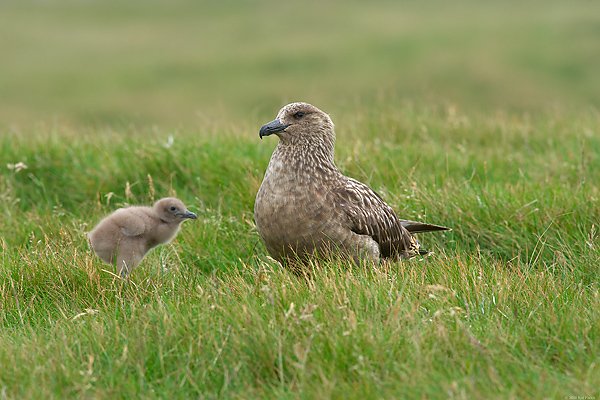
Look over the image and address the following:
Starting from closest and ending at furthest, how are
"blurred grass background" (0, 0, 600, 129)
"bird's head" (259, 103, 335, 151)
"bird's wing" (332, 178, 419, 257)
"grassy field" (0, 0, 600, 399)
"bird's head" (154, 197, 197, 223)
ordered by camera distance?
"grassy field" (0, 0, 600, 399)
"bird's wing" (332, 178, 419, 257)
"bird's head" (259, 103, 335, 151)
"bird's head" (154, 197, 197, 223)
"blurred grass background" (0, 0, 600, 129)

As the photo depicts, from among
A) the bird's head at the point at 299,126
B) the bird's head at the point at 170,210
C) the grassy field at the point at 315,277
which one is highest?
the bird's head at the point at 299,126

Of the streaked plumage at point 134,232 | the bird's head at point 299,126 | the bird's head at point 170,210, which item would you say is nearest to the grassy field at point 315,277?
the streaked plumage at point 134,232

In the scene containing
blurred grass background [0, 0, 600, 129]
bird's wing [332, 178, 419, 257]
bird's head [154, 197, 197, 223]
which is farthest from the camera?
blurred grass background [0, 0, 600, 129]

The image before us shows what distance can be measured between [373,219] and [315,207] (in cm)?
46

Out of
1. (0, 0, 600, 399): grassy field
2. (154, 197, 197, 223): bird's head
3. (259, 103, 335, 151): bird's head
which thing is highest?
(259, 103, 335, 151): bird's head

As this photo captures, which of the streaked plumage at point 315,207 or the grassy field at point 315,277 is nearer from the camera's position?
the grassy field at point 315,277

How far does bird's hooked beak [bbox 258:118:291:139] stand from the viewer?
4.59 meters

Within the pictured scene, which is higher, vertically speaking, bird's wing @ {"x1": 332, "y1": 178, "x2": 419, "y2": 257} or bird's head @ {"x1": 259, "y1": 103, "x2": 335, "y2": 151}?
bird's head @ {"x1": 259, "y1": 103, "x2": 335, "y2": 151}

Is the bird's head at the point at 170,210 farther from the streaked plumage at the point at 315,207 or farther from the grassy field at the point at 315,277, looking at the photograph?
the streaked plumage at the point at 315,207

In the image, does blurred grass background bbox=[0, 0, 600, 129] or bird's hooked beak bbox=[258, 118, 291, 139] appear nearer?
bird's hooked beak bbox=[258, 118, 291, 139]

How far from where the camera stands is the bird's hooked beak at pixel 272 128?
15.0ft

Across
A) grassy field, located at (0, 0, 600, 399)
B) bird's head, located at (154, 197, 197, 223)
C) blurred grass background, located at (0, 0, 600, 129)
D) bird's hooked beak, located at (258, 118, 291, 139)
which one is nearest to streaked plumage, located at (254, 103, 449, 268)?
bird's hooked beak, located at (258, 118, 291, 139)

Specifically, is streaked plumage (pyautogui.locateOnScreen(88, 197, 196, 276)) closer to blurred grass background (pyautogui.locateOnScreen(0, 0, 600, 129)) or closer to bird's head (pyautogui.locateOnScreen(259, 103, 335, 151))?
bird's head (pyautogui.locateOnScreen(259, 103, 335, 151))

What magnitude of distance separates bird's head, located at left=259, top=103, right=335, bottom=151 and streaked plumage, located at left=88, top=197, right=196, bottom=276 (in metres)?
0.89
